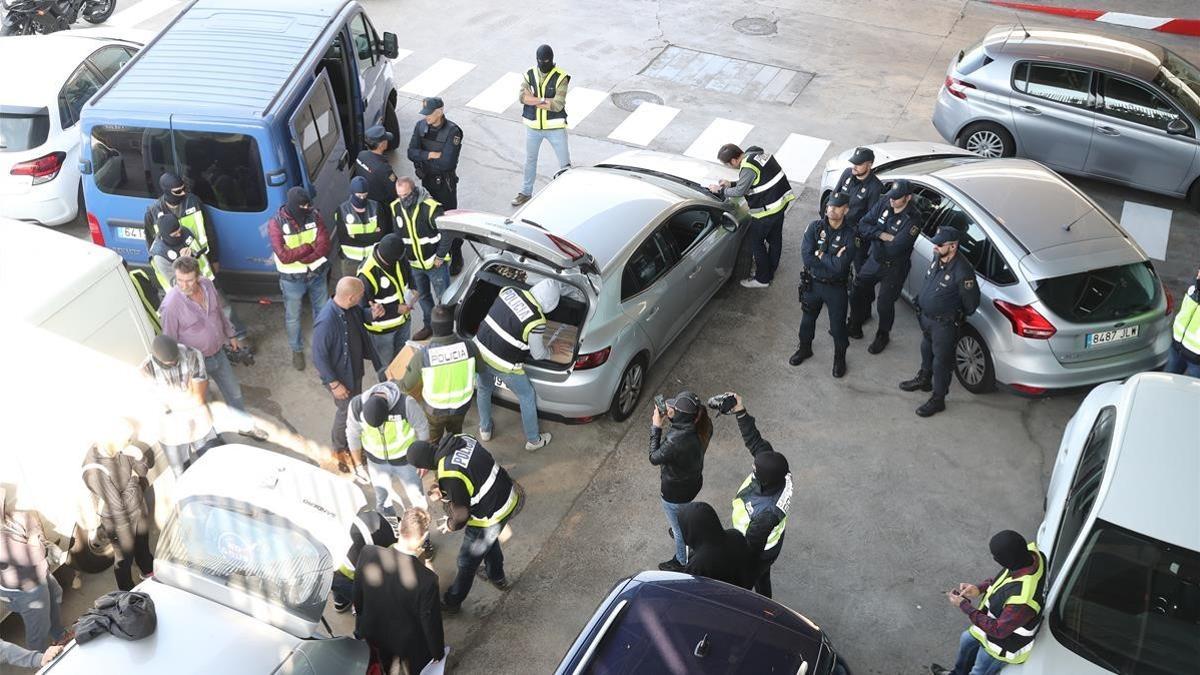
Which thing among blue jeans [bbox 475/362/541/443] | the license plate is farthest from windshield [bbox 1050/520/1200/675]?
blue jeans [bbox 475/362/541/443]

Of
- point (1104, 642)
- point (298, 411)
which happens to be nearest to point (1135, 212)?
point (1104, 642)

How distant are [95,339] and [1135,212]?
10.7m

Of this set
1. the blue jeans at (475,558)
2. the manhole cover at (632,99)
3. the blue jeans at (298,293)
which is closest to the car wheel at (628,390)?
the blue jeans at (475,558)

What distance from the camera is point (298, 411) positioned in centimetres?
862

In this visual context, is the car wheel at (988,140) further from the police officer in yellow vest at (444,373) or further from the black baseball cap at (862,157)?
the police officer in yellow vest at (444,373)

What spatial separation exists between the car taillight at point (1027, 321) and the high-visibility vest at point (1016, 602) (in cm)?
294

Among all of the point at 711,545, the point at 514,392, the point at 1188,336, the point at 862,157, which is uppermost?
the point at 862,157

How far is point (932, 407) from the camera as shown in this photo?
858 centimetres

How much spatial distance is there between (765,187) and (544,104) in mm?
2830

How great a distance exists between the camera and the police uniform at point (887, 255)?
8.55 metres

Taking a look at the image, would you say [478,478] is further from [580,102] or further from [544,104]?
[580,102]

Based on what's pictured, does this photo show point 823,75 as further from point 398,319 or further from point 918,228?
point 398,319

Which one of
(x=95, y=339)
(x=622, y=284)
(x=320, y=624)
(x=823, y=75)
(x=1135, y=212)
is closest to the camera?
(x=320, y=624)

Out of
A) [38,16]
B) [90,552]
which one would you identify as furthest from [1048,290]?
[38,16]
